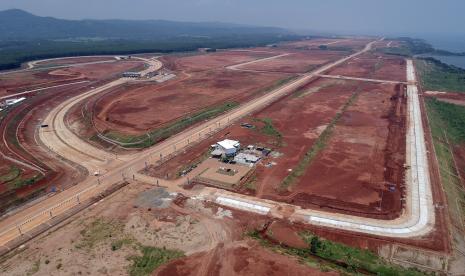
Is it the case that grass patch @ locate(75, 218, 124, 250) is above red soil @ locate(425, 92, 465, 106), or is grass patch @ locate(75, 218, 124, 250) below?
above

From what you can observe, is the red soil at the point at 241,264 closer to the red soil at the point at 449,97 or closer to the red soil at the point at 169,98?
the red soil at the point at 169,98

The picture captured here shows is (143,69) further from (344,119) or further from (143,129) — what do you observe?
(344,119)

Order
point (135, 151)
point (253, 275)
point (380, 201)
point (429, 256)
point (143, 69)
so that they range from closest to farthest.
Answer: point (253, 275) → point (429, 256) → point (380, 201) → point (135, 151) → point (143, 69)

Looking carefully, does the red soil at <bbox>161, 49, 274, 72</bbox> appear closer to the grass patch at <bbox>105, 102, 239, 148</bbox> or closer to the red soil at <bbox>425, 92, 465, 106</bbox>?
the grass patch at <bbox>105, 102, 239, 148</bbox>

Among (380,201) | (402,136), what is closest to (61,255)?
(380,201)

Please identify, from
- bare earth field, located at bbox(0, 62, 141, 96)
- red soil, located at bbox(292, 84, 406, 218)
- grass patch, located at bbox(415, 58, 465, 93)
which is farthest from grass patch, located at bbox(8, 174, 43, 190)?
grass patch, located at bbox(415, 58, 465, 93)

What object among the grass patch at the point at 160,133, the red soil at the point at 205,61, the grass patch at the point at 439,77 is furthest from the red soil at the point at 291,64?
the grass patch at the point at 160,133
